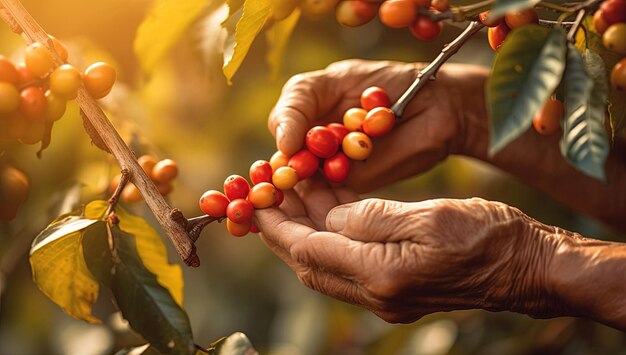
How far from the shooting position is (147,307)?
1.21 metres

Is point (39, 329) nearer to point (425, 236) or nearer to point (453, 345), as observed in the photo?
point (453, 345)

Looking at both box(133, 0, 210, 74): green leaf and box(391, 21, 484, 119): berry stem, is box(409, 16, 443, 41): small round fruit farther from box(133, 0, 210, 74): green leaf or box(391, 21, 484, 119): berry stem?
box(133, 0, 210, 74): green leaf

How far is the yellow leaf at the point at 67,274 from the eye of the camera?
1218 mm

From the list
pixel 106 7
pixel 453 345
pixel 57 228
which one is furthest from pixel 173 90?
pixel 57 228

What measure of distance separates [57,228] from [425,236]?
635 millimetres

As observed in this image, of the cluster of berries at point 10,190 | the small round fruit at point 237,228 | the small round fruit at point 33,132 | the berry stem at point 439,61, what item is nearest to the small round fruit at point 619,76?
the berry stem at point 439,61

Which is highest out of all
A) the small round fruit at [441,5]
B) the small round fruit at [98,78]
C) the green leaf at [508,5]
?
the small round fruit at [98,78]

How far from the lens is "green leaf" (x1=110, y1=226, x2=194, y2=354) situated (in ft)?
3.92

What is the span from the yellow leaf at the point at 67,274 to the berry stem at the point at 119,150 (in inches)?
4.5

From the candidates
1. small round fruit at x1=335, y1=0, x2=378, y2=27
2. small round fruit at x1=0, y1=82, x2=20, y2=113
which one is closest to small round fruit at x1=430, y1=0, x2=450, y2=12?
small round fruit at x1=335, y1=0, x2=378, y2=27

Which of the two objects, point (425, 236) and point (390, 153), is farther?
point (390, 153)

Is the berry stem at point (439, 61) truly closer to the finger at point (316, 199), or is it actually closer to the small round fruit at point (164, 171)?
the finger at point (316, 199)

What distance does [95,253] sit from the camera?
3.98 ft

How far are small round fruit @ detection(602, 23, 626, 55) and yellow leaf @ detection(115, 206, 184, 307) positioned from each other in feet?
2.88
